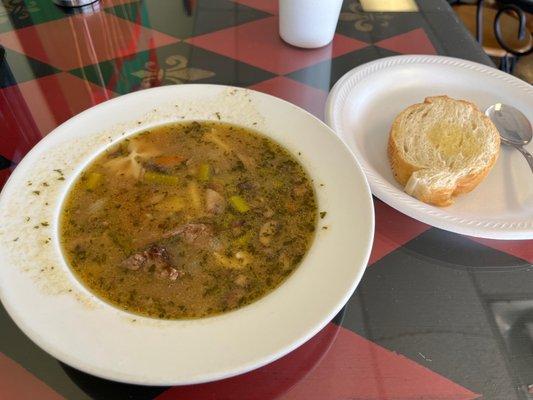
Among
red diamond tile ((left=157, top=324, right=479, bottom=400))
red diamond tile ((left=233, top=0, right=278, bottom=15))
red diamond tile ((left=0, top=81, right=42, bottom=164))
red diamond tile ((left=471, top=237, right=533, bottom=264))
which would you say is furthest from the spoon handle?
red diamond tile ((left=0, top=81, right=42, bottom=164))

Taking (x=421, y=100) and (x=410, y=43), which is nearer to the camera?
(x=421, y=100)

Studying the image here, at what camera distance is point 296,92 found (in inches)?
65.3

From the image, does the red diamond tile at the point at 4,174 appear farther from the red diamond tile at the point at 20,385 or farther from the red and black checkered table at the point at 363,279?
the red diamond tile at the point at 20,385

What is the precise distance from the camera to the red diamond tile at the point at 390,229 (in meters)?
1.15

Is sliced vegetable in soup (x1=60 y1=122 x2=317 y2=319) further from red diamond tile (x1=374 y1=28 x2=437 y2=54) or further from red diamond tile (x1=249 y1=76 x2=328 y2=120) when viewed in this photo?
red diamond tile (x1=374 y1=28 x2=437 y2=54)

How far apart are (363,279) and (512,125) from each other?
82 cm

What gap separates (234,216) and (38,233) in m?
0.45

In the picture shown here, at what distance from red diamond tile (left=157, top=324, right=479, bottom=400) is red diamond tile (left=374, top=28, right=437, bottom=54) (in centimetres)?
142

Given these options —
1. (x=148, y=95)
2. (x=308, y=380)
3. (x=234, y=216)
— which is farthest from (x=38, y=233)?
(x=308, y=380)

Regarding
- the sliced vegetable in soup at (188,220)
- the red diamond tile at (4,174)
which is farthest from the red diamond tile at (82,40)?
the sliced vegetable in soup at (188,220)

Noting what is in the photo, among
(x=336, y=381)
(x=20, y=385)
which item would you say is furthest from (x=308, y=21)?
(x=20, y=385)

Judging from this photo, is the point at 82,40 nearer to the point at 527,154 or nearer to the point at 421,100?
the point at 421,100

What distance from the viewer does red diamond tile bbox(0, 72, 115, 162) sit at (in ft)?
4.75

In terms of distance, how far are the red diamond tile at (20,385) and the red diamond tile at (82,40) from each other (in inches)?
48.5
